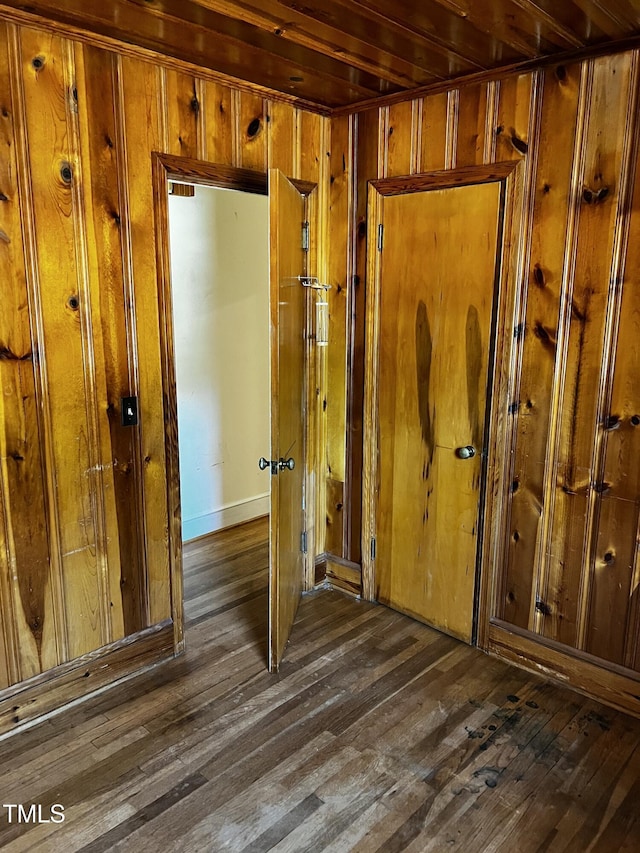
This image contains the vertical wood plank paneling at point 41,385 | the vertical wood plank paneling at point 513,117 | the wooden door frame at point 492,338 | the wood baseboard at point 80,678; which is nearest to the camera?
the vertical wood plank paneling at point 41,385

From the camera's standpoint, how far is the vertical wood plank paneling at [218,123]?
2633 millimetres

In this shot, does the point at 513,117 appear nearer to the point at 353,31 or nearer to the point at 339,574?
the point at 353,31

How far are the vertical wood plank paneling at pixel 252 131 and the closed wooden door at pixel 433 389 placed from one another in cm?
62

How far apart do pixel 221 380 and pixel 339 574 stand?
5.29 feet

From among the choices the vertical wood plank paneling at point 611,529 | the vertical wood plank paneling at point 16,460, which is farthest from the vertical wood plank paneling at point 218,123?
the vertical wood plank paneling at point 611,529

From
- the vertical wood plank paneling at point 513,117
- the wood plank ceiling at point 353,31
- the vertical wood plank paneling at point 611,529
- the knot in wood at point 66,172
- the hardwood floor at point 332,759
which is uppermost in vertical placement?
the wood plank ceiling at point 353,31

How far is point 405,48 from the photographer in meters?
2.30

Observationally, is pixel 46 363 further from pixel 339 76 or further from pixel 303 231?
pixel 339 76

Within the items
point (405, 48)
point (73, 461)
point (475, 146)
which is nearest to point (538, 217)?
point (475, 146)

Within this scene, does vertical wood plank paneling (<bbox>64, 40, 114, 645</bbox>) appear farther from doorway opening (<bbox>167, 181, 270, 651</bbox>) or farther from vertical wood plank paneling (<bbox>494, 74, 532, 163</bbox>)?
vertical wood plank paneling (<bbox>494, 74, 532, 163</bbox>)

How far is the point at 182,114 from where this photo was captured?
2.55m

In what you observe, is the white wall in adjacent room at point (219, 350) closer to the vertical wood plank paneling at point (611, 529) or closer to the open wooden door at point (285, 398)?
the open wooden door at point (285, 398)

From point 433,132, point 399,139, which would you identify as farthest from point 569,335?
point 399,139

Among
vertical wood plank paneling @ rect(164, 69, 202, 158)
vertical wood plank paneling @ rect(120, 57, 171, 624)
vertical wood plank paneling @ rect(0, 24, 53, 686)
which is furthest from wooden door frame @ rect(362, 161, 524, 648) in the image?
vertical wood plank paneling @ rect(0, 24, 53, 686)
